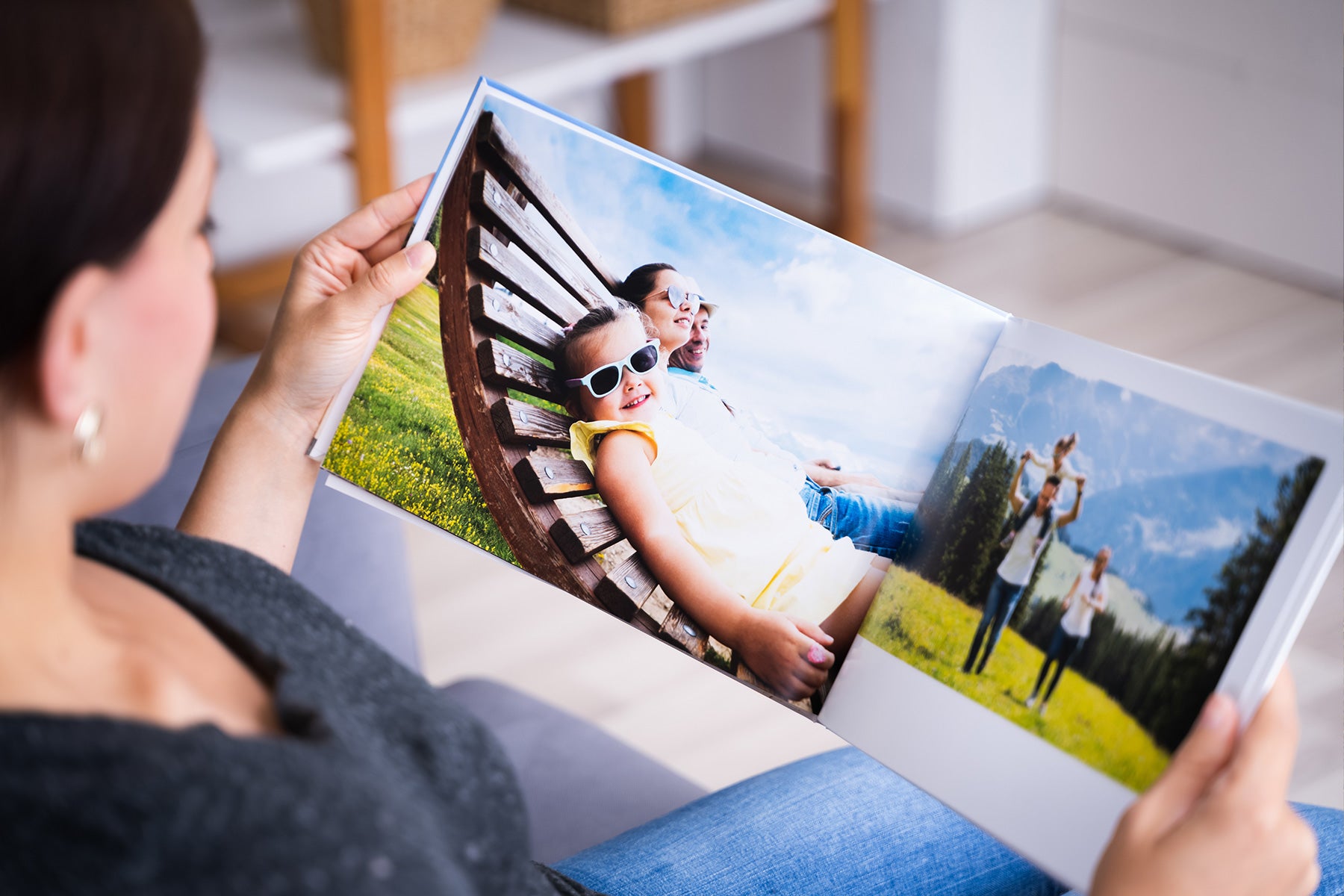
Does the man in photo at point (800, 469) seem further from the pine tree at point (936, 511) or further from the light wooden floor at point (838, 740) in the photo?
the light wooden floor at point (838, 740)

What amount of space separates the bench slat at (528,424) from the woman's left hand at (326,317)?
10cm

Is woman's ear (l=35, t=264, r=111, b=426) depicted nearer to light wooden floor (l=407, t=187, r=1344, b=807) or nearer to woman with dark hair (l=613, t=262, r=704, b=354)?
woman with dark hair (l=613, t=262, r=704, b=354)

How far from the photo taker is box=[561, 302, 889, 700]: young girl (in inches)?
29.2

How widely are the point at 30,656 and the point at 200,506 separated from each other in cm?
28

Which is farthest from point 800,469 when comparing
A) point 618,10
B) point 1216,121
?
point 1216,121

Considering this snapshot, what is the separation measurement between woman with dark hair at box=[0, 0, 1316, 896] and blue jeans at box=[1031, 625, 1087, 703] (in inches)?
3.0

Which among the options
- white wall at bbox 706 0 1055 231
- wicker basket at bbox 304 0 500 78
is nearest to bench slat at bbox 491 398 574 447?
wicker basket at bbox 304 0 500 78

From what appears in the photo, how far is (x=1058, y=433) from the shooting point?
26.2 inches

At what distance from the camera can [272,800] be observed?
496mm

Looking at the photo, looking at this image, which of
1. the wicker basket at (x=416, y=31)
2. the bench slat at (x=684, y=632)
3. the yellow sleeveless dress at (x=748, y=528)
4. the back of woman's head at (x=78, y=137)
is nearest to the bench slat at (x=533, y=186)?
the yellow sleeveless dress at (x=748, y=528)

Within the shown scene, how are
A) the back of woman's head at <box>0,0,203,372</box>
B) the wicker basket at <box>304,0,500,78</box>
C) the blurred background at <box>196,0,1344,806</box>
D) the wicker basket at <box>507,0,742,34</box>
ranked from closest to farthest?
the back of woman's head at <box>0,0,203,372</box>
the blurred background at <box>196,0,1344,806</box>
the wicker basket at <box>304,0,500,78</box>
the wicker basket at <box>507,0,742,34</box>

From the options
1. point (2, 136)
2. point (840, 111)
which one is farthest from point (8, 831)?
point (840, 111)

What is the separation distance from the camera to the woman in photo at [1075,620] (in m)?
0.64

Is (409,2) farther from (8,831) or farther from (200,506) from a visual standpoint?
(8,831)
